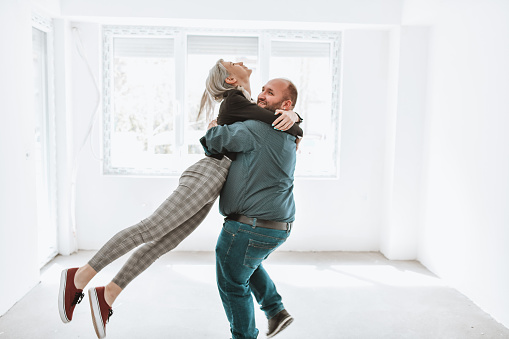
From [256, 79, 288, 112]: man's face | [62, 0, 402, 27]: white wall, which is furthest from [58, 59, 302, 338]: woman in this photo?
[62, 0, 402, 27]: white wall

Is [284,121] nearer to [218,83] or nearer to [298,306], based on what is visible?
[218,83]

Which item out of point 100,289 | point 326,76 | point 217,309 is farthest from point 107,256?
point 326,76

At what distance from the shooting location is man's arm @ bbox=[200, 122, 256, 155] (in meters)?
1.98

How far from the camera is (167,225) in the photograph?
6.36 ft

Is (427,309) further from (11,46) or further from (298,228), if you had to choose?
(11,46)

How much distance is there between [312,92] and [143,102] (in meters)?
1.66

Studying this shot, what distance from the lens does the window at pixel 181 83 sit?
4355 mm

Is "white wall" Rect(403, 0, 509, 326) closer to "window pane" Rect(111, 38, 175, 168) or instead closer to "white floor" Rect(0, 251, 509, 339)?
"white floor" Rect(0, 251, 509, 339)

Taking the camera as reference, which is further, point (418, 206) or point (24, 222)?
point (418, 206)

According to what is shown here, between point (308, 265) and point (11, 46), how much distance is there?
2862 millimetres

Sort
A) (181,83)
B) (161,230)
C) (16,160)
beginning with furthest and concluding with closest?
(181,83) → (16,160) → (161,230)

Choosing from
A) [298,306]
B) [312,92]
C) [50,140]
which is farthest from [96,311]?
[312,92]

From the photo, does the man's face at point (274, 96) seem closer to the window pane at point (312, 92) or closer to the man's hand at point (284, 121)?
the man's hand at point (284, 121)

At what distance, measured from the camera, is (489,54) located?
3.11 m
